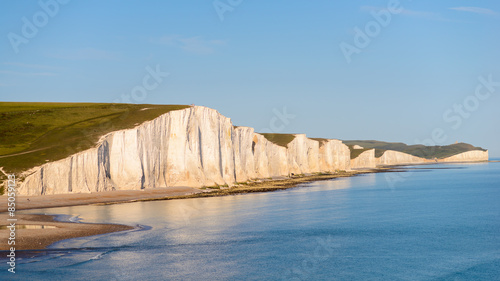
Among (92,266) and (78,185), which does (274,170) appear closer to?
(78,185)

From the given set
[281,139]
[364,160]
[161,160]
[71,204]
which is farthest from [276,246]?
[364,160]

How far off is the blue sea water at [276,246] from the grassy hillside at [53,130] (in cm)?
882

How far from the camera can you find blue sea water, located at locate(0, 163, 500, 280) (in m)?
19.6

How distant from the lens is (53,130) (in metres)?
55.9

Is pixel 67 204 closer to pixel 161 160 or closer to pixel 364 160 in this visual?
pixel 161 160

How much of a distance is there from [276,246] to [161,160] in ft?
118

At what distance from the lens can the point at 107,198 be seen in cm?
4650

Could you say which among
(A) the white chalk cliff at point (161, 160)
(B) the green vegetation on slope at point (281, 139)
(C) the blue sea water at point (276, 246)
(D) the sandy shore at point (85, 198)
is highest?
(B) the green vegetation on slope at point (281, 139)

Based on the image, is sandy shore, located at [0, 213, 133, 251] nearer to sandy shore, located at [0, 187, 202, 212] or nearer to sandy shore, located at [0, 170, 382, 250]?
sandy shore, located at [0, 170, 382, 250]

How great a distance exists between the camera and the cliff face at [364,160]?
588ft

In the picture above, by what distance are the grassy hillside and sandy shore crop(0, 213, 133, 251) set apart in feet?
42.9

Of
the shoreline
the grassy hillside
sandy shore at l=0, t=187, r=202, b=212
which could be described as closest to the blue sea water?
the shoreline

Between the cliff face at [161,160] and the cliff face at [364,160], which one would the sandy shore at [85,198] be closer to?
the cliff face at [161,160]

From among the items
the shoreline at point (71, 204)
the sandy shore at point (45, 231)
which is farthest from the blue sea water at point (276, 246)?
the shoreline at point (71, 204)
